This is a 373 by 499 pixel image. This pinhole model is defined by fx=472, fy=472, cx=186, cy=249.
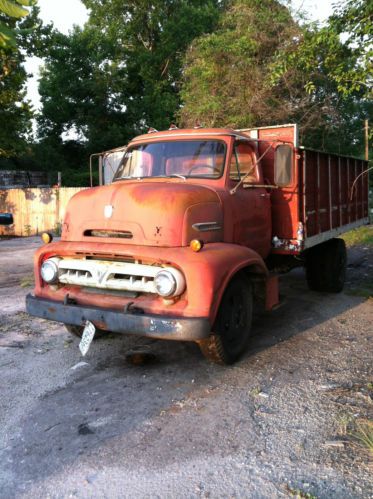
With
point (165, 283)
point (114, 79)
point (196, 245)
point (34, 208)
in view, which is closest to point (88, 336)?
point (165, 283)

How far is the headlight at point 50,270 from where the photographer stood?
4.46 m

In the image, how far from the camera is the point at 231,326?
447 centimetres

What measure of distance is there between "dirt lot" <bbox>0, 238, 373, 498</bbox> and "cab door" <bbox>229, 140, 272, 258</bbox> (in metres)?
1.16

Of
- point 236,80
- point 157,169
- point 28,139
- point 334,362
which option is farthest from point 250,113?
point 334,362

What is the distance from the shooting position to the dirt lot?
278 centimetres

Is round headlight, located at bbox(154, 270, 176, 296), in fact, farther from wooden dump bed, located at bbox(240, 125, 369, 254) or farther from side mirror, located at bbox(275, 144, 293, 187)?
wooden dump bed, located at bbox(240, 125, 369, 254)

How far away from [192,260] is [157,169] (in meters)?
1.74

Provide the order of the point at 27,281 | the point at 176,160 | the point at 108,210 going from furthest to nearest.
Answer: the point at 27,281
the point at 176,160
the point at 108,210

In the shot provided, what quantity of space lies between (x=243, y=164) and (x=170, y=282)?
201cm

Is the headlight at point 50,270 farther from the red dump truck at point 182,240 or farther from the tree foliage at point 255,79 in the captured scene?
the tree foliage at point 255,79

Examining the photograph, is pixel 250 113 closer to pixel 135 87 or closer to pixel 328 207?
pixel 328 207

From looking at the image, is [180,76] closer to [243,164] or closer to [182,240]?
[243,164]

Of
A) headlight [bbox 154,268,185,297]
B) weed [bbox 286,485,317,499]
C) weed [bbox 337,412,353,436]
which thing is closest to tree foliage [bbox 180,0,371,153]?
headlight [bbox 154,268,185,297]

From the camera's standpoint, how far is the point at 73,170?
2566 centimetres
